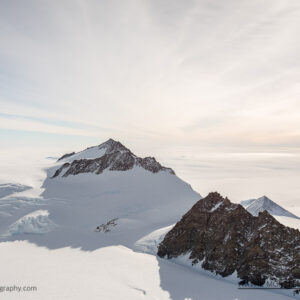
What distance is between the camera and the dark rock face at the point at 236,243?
46750 mm

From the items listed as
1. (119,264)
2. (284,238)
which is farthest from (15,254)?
(284,238)

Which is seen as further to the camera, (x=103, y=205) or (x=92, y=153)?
(x=92, y=153)

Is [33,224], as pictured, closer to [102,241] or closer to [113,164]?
[102,241]

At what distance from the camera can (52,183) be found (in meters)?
104

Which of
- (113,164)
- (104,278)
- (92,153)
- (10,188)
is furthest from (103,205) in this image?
(92,153)

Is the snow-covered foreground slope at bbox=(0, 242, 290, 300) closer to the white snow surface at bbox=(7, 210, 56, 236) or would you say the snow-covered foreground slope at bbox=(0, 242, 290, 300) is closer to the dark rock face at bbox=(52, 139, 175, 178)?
the white snow surface at bbox=(7, 210, 56, 236)

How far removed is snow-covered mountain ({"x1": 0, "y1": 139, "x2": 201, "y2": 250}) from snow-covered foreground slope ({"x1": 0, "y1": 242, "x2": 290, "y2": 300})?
25.0 feet

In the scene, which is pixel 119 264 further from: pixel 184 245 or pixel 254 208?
pixel 254 208

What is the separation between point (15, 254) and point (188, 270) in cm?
4029

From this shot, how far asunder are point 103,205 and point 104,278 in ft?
134

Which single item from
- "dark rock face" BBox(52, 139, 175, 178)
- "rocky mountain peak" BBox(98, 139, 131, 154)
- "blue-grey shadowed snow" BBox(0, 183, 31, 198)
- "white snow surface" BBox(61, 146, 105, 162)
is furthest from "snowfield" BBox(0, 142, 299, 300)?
"white snow surface" BBox(61, 146, 105, 162)

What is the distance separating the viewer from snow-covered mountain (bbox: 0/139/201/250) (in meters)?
68.4

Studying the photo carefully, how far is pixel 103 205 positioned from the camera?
85.6m

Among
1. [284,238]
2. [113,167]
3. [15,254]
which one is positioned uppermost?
[113,167]
